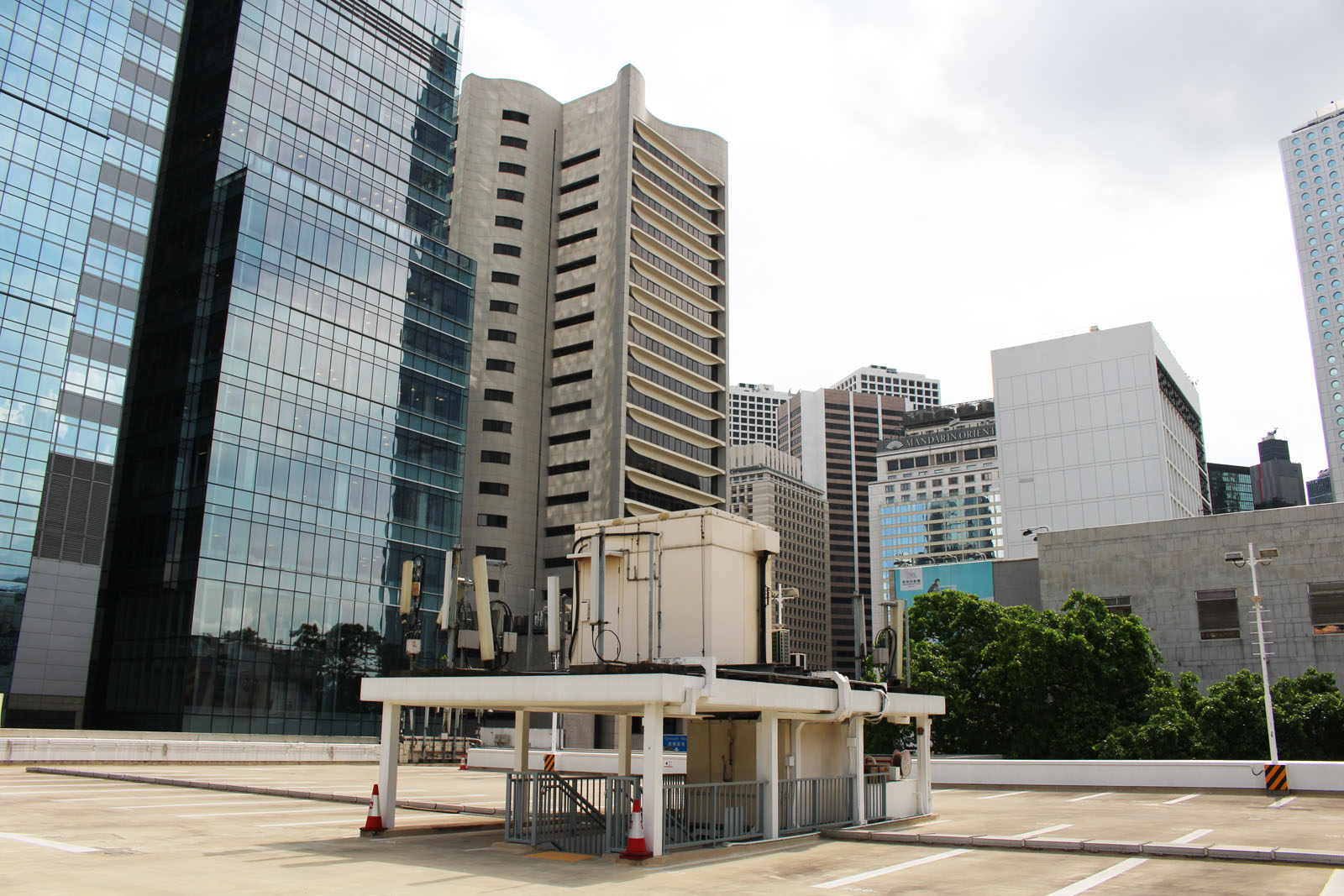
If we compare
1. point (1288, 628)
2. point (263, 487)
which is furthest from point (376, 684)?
point (1288, 628)

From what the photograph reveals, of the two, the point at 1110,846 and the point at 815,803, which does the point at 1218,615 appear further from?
the point at 815,803

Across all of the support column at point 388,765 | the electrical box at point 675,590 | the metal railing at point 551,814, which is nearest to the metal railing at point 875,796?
the electrical box at point 675,590

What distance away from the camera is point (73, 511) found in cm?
5688

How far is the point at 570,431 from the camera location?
9925cm

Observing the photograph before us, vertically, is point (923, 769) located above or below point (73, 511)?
below

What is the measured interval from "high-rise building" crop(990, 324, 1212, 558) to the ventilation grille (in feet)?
283

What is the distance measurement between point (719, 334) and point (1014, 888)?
100116mm

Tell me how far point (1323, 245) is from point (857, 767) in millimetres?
214183

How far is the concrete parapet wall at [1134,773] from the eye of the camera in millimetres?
32719

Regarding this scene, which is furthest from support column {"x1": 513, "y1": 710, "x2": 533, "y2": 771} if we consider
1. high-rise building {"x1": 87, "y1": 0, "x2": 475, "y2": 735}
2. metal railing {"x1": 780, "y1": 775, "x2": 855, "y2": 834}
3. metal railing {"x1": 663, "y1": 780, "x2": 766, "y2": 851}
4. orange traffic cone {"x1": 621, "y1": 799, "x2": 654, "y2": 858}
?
high-rise building {"x1": 87, "y1": 0, "x2": 475, "y2": 735}

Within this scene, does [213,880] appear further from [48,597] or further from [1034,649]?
[48,597]

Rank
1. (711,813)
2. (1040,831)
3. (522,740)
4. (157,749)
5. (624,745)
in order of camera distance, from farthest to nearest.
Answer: (157,749)
(624,745)
(1040,831)
(522,740)
(711,813)

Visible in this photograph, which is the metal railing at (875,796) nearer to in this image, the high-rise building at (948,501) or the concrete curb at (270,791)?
the concrete curb at (270,791)

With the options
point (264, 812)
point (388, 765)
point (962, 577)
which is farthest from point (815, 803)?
point (962, 577)
